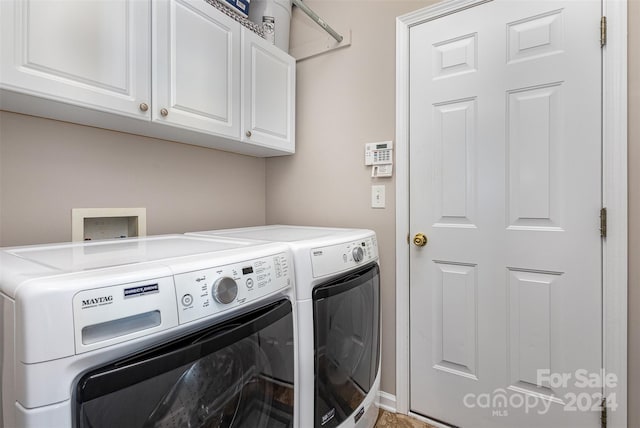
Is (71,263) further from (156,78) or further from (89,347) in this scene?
(156,78)

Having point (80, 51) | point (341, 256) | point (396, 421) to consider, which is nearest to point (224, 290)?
point (341, 256)

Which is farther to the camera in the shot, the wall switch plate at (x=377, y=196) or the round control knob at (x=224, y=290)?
the wall switch plate at (x=377, y=196)

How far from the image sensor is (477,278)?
5.18ft

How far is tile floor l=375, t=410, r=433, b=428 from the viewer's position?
1682 millimetres

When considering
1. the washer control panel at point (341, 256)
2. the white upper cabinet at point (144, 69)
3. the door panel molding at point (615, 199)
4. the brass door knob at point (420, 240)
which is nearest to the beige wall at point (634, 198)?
the door panel molding at point (615, 199)

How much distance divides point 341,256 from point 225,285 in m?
0.58

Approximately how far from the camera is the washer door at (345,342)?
3.93ft

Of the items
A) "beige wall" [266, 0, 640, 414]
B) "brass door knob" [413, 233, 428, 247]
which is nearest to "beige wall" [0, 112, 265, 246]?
"beige wall" [266, 0, 640, 414]

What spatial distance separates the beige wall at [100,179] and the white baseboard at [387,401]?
1.32 m

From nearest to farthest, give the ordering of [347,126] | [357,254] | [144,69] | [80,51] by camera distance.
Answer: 1. [80,51]
2. [144,69]
3. [357,254]
4. [347,126]

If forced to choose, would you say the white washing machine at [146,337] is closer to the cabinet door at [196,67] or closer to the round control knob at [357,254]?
the round control knob at [357,254]

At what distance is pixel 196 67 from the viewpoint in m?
1.43

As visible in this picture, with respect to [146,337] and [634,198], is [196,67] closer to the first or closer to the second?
[146,337]

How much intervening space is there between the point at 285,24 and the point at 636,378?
2.44 meters
